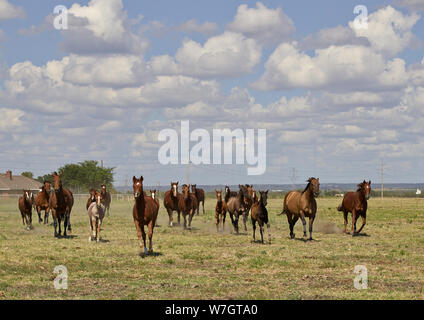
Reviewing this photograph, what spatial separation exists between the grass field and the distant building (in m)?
88.5

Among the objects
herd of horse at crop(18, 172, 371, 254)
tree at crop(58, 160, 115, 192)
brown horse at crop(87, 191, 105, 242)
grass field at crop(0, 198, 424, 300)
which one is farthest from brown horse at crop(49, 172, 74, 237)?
tree at crop(58, 160, 115, 192)

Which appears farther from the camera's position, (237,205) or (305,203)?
(237,205)

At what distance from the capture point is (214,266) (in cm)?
1955

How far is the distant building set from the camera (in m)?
116

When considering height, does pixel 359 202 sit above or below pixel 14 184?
below

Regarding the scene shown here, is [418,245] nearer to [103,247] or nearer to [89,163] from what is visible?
[103,247]

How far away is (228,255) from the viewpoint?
72.6 feet

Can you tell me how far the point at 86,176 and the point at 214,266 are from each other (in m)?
131

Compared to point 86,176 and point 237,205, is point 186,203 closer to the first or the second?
point 237,205

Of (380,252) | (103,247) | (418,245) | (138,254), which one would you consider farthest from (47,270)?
(418,245)

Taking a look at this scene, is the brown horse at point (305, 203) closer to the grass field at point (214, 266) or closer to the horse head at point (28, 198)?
the grass field at point (214, 266)

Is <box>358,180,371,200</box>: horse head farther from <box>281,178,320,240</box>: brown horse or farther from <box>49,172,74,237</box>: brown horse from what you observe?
<box>49,172,74,237</box>: brown horse

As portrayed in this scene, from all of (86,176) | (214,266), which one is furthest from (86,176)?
(214,266)

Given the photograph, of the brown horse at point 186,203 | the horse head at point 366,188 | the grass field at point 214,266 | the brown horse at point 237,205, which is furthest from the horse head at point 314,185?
the brown horse at point 186,203
